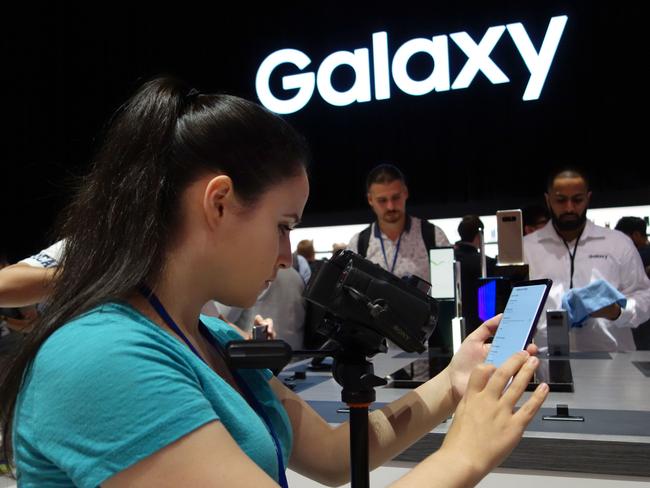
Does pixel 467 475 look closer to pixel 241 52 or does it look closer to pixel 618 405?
pixel 618 405

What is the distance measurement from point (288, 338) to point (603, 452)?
2334 millimetres

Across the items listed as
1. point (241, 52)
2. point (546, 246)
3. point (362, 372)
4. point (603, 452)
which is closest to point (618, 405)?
point (603, 452)

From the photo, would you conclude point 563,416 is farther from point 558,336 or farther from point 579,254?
point 579,254

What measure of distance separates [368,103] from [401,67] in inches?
18.9

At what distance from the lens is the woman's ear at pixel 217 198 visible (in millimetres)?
855

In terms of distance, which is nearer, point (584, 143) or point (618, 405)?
point (618, 405)

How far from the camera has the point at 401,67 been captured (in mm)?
6293

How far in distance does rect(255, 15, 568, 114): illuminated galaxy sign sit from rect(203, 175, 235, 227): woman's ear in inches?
218

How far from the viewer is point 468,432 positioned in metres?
0.82

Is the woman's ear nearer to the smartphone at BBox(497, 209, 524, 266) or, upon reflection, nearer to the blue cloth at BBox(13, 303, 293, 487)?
the blue cloth at BBox(13, 303, 293, 487)

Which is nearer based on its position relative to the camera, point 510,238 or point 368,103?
point 510,238

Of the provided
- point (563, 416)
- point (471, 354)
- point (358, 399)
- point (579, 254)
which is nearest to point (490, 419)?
point (358, 399)

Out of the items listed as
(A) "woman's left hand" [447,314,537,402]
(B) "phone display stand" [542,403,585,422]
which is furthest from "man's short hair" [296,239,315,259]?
(A) "woman's left hand" [447,314,537,402]

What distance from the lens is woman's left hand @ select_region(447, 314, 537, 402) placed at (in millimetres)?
1172
